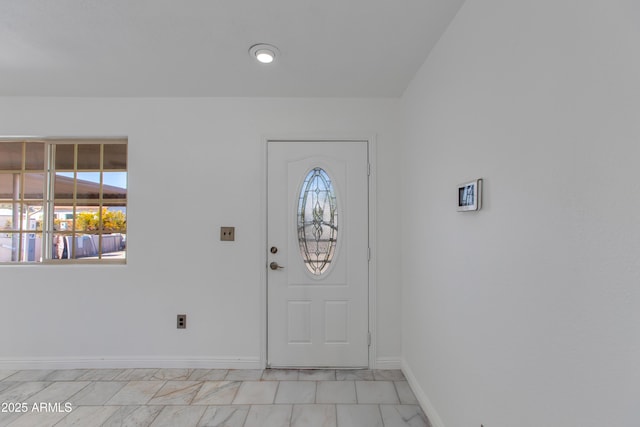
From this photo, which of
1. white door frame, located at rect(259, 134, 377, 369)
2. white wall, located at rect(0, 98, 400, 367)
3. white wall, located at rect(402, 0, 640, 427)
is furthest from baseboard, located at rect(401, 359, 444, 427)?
A: white door frame, located at rect(259, 134, 377, 369)

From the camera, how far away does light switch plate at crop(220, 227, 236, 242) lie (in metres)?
2.68

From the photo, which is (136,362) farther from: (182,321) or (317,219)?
(317,219)

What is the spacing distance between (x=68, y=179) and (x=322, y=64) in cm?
245

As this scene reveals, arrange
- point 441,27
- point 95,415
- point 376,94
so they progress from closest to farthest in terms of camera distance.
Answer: point 441,27, point 95,415, point 376,94

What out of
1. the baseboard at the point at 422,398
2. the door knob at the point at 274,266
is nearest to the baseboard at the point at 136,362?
the door knob at the point at 274,266

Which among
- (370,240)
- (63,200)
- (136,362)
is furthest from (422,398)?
(63,200)

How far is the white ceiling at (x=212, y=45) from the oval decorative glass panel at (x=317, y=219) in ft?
2.50

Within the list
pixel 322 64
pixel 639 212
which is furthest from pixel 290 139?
pixel 639 212

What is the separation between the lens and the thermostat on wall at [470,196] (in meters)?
1.39

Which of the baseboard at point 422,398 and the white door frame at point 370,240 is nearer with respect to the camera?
the baseboard at point 422,398

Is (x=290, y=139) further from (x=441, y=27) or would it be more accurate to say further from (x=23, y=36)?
(x=23, y=36)

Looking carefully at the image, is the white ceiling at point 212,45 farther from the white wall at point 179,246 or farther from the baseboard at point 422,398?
the baseboard at point 422,398

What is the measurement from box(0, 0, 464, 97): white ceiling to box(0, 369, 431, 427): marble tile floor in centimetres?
234

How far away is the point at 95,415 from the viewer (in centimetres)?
203
